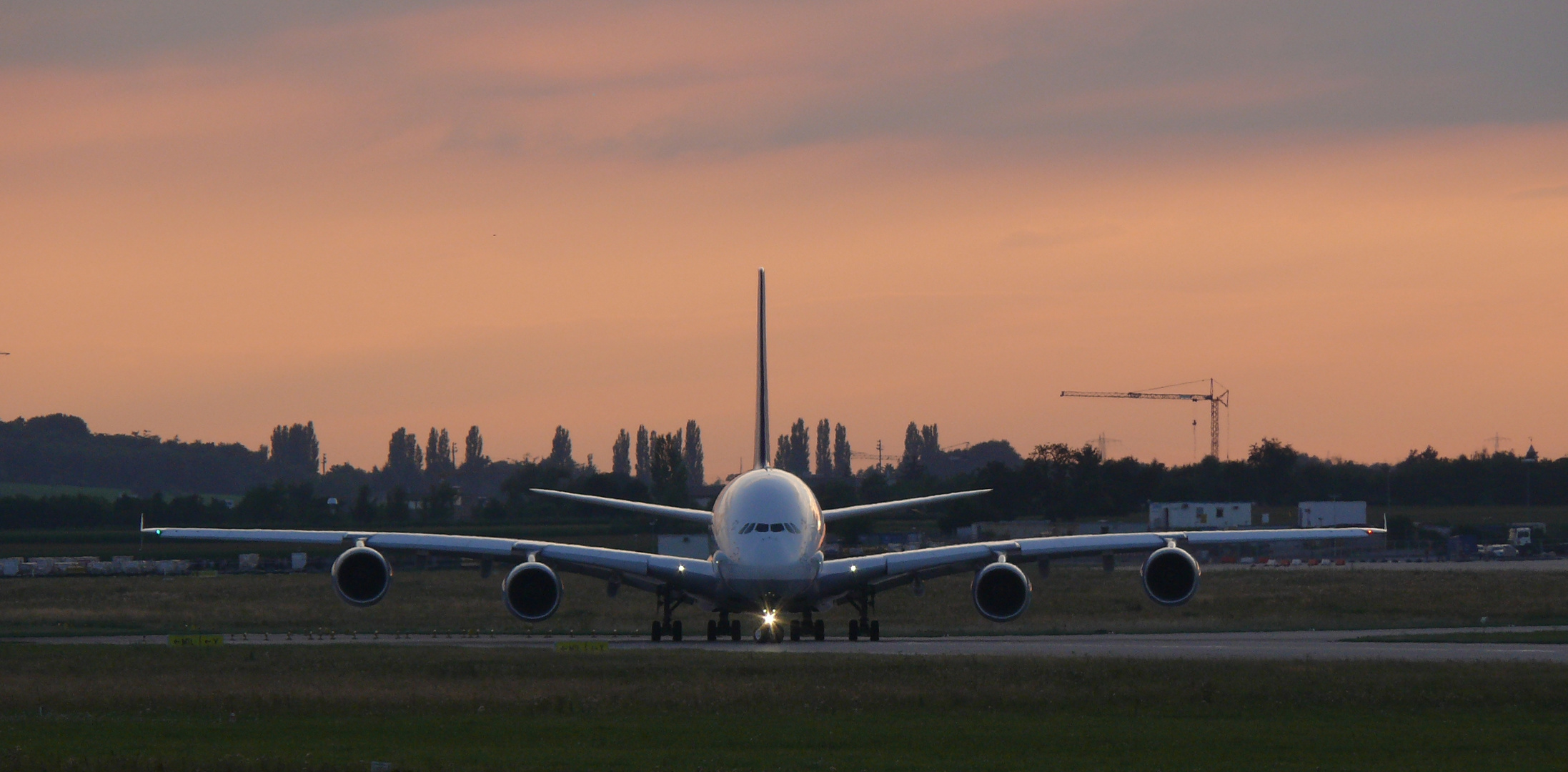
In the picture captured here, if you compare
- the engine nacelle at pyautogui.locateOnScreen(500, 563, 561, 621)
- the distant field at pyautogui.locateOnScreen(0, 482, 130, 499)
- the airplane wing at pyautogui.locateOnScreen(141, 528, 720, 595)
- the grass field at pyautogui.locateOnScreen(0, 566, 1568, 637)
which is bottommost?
the grass field at pyautogui.locateOnScreen(0, 566, 1568, 637)

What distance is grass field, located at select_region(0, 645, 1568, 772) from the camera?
55.9ft

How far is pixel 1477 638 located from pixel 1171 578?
6.50m

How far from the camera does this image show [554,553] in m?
35.7

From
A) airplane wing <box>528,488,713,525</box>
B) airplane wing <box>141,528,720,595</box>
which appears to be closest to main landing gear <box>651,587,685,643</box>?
airplane wing <box>141,528,720,595</box>

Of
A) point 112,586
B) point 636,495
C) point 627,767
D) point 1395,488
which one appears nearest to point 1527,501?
point 1395,488

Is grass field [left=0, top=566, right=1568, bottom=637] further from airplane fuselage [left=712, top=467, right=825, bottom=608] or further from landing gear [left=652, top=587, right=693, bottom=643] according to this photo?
airplane fuselage [left=712, top=467, right=825, bottom=608]

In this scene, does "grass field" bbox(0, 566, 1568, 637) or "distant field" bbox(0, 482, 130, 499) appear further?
"distant field" bbox(0, 482, 130, 499)

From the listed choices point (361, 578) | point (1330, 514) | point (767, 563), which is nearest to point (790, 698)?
point (767, 563)

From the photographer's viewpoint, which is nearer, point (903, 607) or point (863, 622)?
point (863, 622)

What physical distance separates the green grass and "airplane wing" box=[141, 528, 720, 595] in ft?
44.4

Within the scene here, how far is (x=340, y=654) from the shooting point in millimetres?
30219

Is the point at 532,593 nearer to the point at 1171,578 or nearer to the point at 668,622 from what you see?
the point at 668,622

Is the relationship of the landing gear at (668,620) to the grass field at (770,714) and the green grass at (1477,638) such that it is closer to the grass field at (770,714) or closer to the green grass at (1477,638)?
the grass field at (770,714)

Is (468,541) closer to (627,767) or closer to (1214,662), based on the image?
(1214,662)
